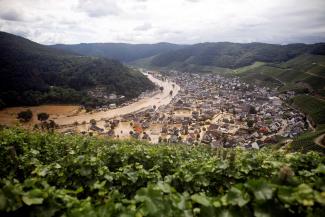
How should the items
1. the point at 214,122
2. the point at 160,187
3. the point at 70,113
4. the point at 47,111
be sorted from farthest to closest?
the point at 47,111 < the point at 70,113 < the point at 214,122 < the point at 160,187

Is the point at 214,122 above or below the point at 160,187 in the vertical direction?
below

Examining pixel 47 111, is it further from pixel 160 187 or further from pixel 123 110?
pixel 160 187

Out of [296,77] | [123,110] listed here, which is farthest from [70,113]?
[296,77]

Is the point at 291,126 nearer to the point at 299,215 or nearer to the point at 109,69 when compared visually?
the point at 299,215

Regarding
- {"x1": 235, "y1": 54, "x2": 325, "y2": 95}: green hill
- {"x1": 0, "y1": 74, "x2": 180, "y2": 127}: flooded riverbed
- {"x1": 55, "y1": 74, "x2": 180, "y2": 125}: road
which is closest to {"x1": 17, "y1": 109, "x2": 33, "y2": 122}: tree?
{"x1": 0, "y1": 74, "x2": 180, "y2": 127}: flooded riverbed

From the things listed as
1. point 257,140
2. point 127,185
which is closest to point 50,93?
point 257,140

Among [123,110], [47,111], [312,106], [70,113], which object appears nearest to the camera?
[312,106]

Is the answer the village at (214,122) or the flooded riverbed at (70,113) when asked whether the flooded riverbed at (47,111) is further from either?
the village at (214,122)
